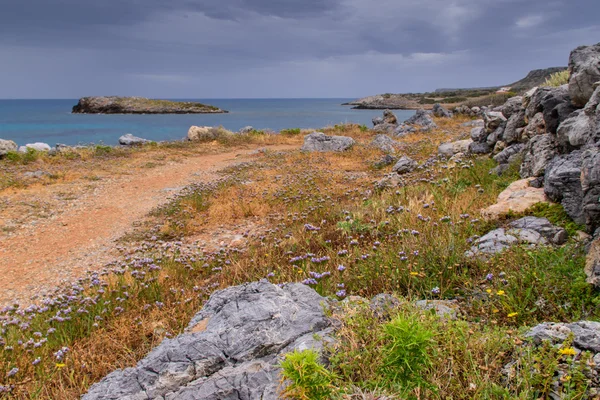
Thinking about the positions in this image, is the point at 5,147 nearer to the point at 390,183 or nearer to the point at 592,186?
the point at 390,183

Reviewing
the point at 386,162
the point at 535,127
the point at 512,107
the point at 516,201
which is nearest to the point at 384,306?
the point at 516,201

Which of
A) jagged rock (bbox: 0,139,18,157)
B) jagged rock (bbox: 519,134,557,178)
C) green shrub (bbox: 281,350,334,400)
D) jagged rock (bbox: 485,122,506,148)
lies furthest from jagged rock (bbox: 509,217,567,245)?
jagged rock (bbox: 0,139,18,157)

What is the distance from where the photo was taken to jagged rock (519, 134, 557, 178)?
22.7 feet

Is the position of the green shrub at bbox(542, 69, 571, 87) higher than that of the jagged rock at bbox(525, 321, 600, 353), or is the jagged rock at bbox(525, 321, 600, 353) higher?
the green shrub at bbox(542, 69, 571, 87)

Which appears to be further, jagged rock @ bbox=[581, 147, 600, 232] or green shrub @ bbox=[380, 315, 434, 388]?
jagged rock @ bbox=[581, 147, 600, 232]

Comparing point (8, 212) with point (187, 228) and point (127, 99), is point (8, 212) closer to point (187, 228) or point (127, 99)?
point (187, 228)

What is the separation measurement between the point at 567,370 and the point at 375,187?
8604mm

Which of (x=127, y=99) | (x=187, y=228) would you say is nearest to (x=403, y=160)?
(x=187, y=228)

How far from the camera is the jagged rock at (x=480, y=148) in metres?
12.2

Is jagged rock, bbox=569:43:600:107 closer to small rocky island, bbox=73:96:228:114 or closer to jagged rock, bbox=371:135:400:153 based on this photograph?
jagged rock, bbox=371:135:400:153

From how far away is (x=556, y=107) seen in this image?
24.9ft

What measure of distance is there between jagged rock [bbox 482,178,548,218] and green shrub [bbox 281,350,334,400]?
4.69 metres

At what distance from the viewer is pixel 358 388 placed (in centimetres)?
240

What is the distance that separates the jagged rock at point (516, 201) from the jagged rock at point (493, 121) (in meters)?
6.10
